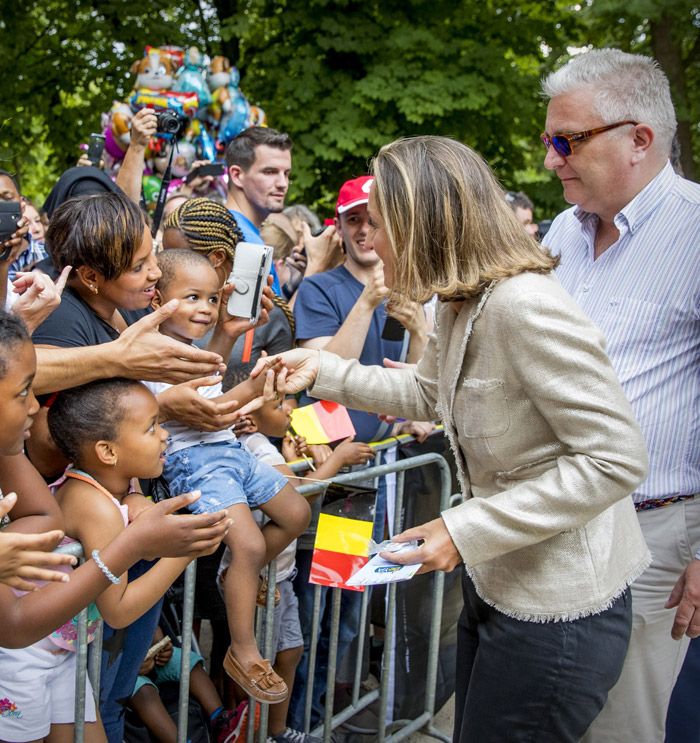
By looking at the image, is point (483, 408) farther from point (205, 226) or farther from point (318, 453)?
point (205, 226)

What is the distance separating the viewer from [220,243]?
3.67 metres

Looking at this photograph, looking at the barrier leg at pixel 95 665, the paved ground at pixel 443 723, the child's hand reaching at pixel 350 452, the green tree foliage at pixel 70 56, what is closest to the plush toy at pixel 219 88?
the green tree foliage at pixel 70 56

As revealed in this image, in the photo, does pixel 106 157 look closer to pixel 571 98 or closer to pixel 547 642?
pixel 571 98

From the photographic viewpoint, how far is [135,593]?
228cm

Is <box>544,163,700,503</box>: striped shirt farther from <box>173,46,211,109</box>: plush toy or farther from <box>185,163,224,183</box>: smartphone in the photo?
<box>173,46,211,109</box>: plush toy

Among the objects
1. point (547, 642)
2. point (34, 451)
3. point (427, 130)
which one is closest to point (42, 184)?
point (427, 130)

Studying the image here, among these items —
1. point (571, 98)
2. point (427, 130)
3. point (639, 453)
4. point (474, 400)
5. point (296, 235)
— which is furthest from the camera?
point (427, 130)

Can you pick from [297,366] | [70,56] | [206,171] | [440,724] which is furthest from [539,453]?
[70,56]

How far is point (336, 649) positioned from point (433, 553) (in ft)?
4.65

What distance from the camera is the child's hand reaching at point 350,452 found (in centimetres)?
356

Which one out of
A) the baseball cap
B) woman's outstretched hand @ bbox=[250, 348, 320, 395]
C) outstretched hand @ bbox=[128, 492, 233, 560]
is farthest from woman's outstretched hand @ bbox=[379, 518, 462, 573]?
the baseball cap

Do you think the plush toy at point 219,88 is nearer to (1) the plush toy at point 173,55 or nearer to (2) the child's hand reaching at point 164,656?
(1) the plush toy at point 173,55

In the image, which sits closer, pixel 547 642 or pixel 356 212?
pixel 547 642

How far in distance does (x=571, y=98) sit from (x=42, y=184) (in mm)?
13750
